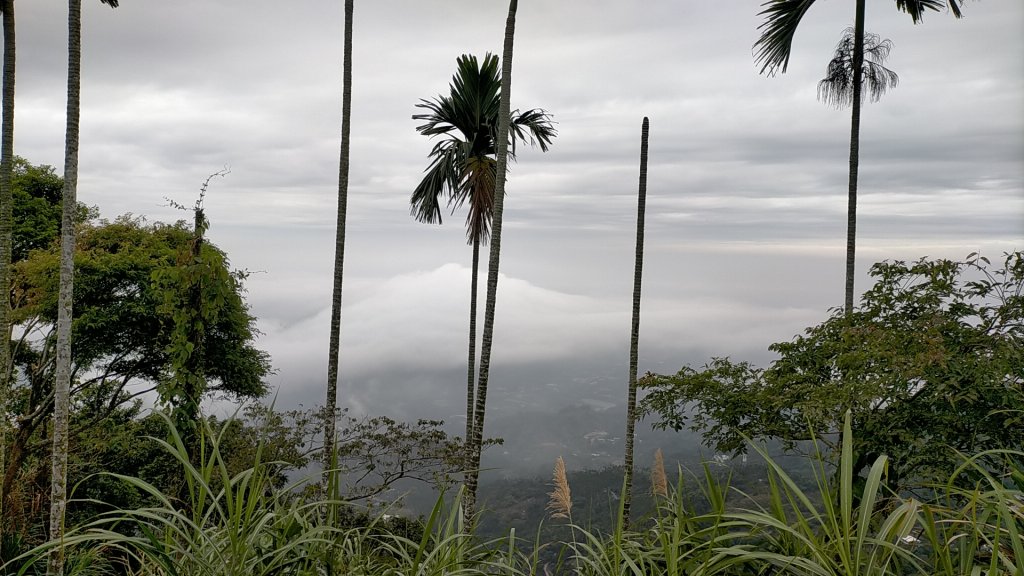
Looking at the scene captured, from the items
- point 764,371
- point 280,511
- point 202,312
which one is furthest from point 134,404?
point 280,511

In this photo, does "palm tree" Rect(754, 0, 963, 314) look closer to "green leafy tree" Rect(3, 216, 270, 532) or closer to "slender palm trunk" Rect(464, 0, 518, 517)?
"slender palm trunk" Rect(464, 0, 518, 517)

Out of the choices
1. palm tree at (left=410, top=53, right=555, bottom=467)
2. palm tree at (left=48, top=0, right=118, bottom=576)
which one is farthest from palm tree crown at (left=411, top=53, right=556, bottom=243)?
palm tree at (left=48, top=0, right=118, bottom=576)

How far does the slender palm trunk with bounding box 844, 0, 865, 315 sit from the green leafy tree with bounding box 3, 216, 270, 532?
12.6 m

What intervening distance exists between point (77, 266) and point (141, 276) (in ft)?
4.21

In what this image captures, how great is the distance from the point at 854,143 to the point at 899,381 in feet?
21.2

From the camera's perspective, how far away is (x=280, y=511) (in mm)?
2844

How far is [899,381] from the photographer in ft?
28.6

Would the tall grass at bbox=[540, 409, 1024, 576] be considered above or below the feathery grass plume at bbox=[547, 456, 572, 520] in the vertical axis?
above

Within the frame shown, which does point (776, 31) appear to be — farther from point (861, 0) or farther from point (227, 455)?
point (227, 455)

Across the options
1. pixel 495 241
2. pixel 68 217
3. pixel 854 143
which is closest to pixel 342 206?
pixel 495 241

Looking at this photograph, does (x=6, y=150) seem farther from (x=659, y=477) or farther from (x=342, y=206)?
(x=659, y=477)

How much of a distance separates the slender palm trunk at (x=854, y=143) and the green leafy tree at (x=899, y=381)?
2.23m

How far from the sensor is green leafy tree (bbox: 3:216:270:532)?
1456 centimetres

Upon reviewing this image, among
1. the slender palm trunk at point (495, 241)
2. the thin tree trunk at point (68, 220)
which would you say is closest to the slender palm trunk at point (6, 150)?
the thin tree trunk at point (68, 220)
